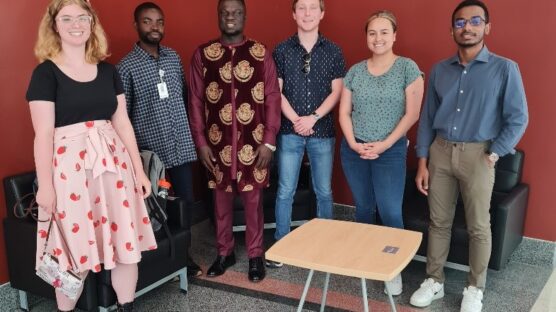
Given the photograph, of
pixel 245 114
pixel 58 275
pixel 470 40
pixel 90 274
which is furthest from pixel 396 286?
pixel 58 275

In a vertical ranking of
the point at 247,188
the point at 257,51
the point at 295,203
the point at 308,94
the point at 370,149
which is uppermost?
the point at 257,51

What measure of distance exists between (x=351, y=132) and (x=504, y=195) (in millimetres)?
1098

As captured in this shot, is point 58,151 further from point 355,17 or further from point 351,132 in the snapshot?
point 355,17

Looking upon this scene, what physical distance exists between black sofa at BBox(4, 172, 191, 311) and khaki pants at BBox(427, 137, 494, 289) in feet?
4.51

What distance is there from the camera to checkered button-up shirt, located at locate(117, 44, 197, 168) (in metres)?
2.89

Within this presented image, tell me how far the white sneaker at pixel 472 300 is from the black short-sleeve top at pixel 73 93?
202 centimetres

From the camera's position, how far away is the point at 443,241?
2.89 metres

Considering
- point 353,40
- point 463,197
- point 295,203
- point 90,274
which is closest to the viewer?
point 90,274

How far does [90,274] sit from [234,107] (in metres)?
1.15

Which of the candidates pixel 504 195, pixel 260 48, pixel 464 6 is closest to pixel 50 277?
pixel 260 48

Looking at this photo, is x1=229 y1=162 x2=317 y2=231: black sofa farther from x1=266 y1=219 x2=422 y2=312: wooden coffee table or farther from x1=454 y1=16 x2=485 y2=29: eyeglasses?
x1=454 y1=16 x2=485 y2=29: eyeglasses

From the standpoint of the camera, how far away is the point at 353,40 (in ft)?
13.1

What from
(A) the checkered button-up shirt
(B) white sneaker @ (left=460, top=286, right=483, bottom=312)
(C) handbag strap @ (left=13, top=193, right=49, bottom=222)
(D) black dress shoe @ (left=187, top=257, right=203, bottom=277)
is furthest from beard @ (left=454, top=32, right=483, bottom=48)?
(C) handbag strap @ (left=13, top=193, right=49, bottom=222)

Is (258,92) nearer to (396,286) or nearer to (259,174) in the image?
(259,174)
